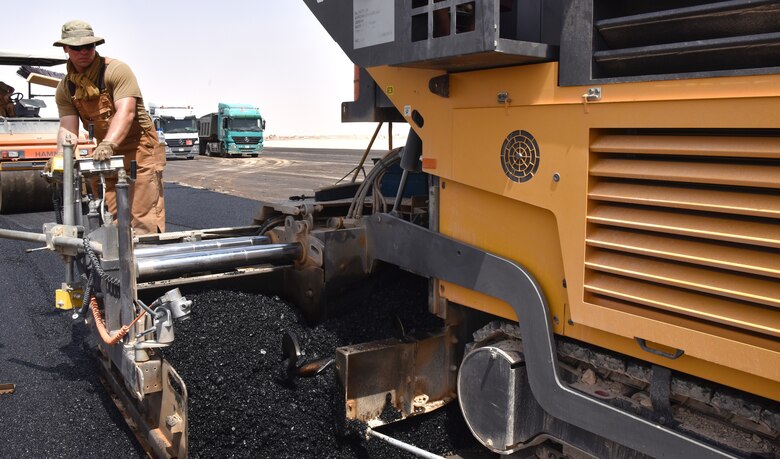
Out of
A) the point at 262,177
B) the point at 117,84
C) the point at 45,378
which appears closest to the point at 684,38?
the point at 117,84

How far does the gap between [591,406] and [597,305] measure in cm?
32

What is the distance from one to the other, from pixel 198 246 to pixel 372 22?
1.73m

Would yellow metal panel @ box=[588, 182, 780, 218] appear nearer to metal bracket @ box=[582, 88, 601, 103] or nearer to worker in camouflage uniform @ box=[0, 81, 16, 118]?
metal bracket @ box=[582, 88, 601, 103]

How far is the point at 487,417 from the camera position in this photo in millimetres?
2719

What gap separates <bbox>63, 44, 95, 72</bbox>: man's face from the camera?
4719mm

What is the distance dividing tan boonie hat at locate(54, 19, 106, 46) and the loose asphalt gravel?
1877 mm

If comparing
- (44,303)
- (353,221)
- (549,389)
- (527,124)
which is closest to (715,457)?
(549,389)

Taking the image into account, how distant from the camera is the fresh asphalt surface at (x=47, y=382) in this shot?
11.9 feet

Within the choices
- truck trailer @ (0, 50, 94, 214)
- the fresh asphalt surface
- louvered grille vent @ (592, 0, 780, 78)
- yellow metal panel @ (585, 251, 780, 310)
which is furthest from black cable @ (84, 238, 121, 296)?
truck trailer @ (0, 50, 94, 214)

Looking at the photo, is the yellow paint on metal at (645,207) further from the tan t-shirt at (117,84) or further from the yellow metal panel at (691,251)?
the tan t-shirt at (117,84)

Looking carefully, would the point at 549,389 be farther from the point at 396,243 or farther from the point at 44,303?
the point at 44,303

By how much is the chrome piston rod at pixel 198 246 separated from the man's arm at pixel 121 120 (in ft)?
3.01

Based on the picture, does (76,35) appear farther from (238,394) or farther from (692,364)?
(692,364)

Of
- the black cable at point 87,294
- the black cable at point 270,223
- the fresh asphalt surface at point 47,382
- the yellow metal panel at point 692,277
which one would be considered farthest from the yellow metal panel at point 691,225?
the black cable at point 87,294
